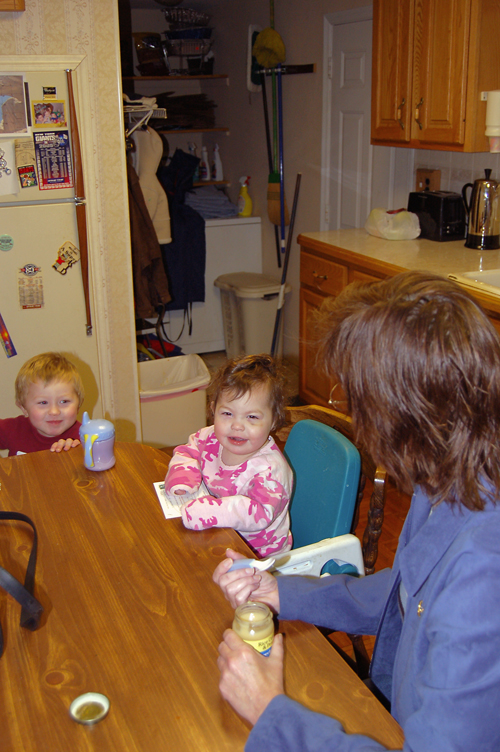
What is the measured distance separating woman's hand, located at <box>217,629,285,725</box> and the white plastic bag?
263 centimetres

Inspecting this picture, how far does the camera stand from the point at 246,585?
105cm

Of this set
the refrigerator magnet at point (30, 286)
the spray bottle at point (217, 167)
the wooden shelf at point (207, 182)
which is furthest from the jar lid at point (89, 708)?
the spray bottle at point (217, 167)

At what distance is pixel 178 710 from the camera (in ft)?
2.89

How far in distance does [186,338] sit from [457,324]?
3.99m

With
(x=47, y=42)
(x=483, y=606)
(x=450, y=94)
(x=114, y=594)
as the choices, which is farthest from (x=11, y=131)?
(x=483, y=606)

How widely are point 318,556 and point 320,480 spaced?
11.1 inches

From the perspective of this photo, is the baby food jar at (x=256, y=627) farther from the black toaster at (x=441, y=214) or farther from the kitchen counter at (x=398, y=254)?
the black toaster at (x=441, y=214)

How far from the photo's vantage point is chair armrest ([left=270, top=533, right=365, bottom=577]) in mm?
1237

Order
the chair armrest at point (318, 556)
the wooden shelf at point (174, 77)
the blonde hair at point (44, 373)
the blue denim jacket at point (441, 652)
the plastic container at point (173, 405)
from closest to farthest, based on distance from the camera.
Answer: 1. the blue denim jacket at point (441, 652)
2. the chair armrest at point (318, 556)
3. the blonde hair at point (44, 373)
4. the plastic container at point (173, 405)
5. the wooden shelf at point (174, 77)

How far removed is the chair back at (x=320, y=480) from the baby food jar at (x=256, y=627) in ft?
1.78

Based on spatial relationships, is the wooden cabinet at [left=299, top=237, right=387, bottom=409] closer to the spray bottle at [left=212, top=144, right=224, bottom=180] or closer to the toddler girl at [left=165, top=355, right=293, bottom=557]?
the toddler girl at [left=165, top=355, right=293, bottom=557]

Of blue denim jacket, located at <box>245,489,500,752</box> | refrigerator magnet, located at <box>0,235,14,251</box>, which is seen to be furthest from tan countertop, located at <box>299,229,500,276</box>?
blue denim jacket, located at <box>245,489,500,752</box>

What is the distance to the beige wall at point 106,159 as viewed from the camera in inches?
102

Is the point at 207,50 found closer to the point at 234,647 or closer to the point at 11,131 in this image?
the point at 11,131
